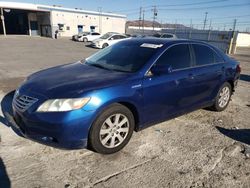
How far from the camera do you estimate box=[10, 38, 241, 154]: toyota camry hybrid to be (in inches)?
116

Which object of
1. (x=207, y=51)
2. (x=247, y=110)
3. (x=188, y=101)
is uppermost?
(x=207, y=51)

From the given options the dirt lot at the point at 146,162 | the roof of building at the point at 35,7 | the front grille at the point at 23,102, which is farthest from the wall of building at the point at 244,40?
the front grille at the point at 23,102

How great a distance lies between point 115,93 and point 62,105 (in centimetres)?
72

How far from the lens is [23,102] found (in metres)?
3.20

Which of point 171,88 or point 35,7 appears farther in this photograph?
point 35,7

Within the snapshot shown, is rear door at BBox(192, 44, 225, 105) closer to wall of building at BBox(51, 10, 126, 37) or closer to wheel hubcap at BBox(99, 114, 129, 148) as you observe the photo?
wheel hubcap at BBox(99, 114, 129, 148)

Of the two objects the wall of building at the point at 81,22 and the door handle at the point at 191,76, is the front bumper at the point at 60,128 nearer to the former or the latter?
the door handle at the point at 191,76

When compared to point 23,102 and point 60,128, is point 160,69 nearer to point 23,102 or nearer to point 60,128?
point 60,128

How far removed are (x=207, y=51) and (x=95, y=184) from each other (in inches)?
139

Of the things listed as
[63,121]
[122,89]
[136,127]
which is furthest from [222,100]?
[63,121]

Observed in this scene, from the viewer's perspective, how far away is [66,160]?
318 centimetres

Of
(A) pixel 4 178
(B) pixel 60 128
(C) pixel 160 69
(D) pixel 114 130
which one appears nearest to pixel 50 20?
(C) pixel 160 69

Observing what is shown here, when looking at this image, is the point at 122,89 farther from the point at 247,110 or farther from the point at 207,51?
the point at 247,110

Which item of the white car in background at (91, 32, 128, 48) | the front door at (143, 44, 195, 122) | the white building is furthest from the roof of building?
the front door at (143, 44, 195, 122)
